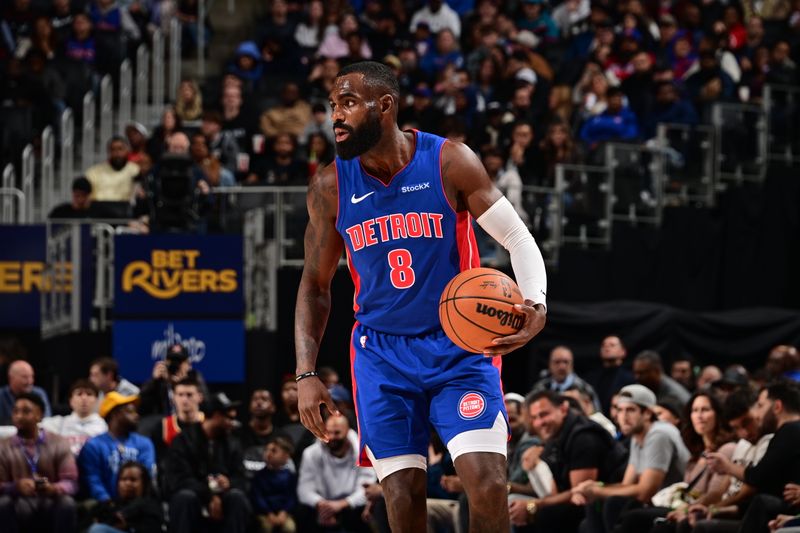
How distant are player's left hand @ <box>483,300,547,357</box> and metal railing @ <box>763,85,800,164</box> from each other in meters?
13.7

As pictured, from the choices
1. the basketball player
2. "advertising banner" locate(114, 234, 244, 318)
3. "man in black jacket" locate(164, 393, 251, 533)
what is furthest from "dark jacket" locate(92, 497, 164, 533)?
the basketball player

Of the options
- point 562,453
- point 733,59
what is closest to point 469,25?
point 733,59

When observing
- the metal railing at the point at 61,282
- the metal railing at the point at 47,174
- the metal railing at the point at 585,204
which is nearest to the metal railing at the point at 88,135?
the metal railing at the point at 47,174

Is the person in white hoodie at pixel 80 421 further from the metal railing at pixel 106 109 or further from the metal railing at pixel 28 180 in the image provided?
the metal railing at pixel 106 109

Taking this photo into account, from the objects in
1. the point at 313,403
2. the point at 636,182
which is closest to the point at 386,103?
the point at 313,403

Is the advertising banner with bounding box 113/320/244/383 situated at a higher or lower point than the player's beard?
lower

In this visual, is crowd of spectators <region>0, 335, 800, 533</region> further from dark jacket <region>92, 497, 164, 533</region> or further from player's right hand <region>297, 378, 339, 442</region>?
player's right hand <region>297, 378, 339, 442</region>

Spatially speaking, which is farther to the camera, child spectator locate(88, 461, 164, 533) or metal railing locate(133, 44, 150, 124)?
metal railing locate(133, 44, 150, 124)

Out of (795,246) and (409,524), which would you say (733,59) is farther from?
(409,524)

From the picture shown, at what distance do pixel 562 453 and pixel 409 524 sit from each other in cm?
543

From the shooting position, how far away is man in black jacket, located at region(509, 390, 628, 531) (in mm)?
12312

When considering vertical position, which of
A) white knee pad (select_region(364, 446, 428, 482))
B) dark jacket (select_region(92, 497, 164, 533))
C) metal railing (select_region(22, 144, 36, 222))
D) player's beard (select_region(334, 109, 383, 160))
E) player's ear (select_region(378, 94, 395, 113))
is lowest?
dark jacket (select_region(92, 497, 164, 533))

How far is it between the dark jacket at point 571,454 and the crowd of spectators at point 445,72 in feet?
16.6

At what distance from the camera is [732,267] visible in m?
20.2
